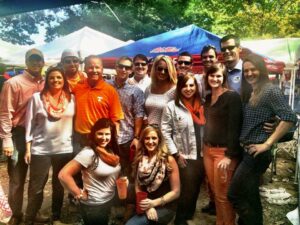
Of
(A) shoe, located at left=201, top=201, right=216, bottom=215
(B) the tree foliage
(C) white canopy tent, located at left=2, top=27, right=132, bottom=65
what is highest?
(B) the tree foliage

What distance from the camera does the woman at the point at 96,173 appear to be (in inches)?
101

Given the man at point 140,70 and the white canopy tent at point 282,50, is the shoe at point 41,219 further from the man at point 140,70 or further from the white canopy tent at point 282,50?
the white canopy tent at point 282,50

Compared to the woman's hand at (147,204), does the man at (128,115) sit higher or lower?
higher

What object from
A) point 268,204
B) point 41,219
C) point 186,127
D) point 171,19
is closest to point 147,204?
point 186,127

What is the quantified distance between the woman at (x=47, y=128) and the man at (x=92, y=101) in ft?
0.29

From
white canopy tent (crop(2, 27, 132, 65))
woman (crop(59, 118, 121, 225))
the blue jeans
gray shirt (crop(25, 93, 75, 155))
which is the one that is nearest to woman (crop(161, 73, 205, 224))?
the blue jeans

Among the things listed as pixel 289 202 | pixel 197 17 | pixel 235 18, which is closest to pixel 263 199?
pixel 289 202

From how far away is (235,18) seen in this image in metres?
12.4

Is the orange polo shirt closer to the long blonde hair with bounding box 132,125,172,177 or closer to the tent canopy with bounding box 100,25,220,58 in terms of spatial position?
the long blonde hair with bounding box 132,125,172,177

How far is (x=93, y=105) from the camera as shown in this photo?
303 cm

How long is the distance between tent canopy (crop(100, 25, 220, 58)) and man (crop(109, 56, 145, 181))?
234cm

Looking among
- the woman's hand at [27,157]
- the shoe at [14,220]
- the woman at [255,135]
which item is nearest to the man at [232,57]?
the woman at [255,135]

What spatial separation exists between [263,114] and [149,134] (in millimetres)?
931

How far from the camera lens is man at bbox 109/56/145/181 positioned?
10.7 ft
